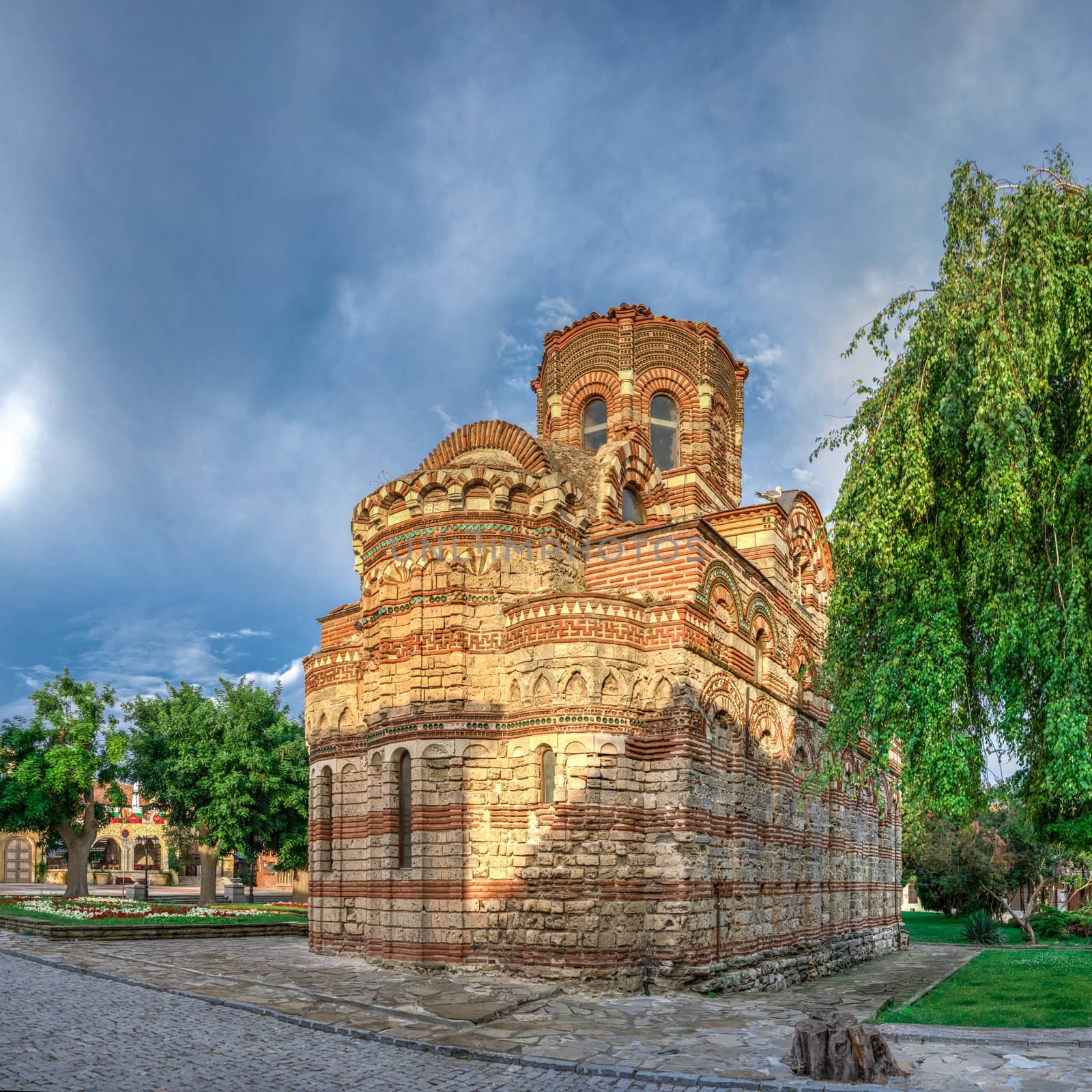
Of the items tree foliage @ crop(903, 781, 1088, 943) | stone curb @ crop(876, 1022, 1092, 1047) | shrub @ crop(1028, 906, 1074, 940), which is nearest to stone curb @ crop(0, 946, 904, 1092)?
stone curb @ crop(876, 1022, 1092, 1047)

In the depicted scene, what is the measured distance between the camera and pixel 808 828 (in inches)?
668

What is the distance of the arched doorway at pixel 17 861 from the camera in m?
52.6

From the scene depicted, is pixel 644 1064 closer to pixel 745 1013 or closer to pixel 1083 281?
pixel 745 1013

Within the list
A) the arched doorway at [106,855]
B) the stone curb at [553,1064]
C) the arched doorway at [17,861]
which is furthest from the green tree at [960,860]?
the arched doorway at [17,861]

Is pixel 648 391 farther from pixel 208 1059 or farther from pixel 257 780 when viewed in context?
pixel 208 1059

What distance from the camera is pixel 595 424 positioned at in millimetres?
22297

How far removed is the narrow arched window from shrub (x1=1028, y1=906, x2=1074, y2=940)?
1635cm

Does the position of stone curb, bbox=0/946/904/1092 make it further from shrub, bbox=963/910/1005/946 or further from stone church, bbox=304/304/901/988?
shrub, bbox=963/910/1005/946

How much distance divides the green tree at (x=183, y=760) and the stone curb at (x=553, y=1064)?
1627 cm

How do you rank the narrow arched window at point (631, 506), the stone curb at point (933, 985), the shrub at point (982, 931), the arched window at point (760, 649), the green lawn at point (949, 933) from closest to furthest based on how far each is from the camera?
the stone curb at point (933, 985) < the arched window at point (760, 649) < the narrow arched window at point (631, 506) < the shrub at point (982, 931) < the green lawn at point (949, 933)

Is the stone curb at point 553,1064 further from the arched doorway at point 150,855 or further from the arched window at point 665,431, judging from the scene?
the arched doorway at point 150,855

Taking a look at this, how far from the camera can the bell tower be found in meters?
21.7

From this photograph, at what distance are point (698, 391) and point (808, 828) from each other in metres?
9.79

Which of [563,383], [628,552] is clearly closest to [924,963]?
[628,552]
